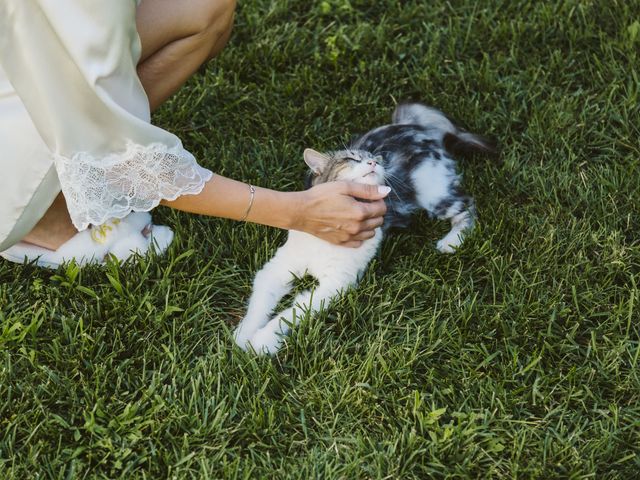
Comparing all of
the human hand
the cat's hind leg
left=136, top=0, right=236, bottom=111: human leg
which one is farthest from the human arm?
left=136, top=0, right=236, bottom=111: human leg

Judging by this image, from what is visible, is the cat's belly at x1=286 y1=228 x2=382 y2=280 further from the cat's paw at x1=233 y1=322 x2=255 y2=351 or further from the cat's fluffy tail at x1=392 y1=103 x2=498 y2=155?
the cat's fluffy tail at x1=392 y1=103 x2=498 y2=155

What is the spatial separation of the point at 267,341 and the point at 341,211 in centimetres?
52

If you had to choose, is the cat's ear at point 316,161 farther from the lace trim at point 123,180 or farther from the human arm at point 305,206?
the lace trim at point 123,180

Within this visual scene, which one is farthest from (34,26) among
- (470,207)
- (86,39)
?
(470,207)

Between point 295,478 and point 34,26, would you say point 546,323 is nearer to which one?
Answer: point 295,478

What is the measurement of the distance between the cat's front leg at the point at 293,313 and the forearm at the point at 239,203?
0.27 meters

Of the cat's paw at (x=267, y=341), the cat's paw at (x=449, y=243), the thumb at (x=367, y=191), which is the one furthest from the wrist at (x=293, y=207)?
the cat's paw at (x=449, y=243)

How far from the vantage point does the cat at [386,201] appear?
271cm

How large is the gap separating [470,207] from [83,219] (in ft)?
5.04

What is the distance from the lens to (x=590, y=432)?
2.29 meters

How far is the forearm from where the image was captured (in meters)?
2.54

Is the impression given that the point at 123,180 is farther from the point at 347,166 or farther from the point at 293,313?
the point at 347,166

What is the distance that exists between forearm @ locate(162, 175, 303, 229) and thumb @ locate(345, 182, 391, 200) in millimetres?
190

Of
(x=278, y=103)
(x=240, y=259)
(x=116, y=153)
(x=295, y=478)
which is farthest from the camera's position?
(x=278, y=103)
